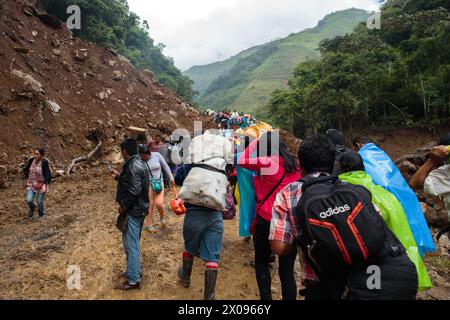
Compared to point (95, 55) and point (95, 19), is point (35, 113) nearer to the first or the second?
point (95, 55)

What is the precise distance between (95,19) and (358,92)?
19.0m

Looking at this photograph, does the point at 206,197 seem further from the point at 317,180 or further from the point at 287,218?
the point at 317,180

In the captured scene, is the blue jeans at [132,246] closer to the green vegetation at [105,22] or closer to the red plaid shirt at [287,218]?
the red plaid shirt at [287,218]

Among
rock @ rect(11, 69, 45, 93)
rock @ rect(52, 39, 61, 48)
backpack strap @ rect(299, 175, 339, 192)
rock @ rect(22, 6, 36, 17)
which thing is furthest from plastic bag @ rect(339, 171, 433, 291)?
rock @ rect(22, 6, 36, 17)

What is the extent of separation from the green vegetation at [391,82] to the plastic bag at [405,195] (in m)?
20.9

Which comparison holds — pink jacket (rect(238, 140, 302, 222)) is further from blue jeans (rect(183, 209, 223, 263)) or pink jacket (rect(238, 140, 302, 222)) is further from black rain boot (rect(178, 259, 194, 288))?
black rain boot (rect(178, 259, 194, 288))

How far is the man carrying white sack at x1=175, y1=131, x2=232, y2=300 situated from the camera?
292cm

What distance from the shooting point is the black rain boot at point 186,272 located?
3406mm

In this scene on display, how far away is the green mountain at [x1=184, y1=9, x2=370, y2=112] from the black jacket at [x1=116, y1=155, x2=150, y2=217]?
70.0 meters

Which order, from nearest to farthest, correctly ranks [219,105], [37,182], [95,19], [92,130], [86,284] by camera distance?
[86,284], [37,182], [92,130], [95,19], [219,105]

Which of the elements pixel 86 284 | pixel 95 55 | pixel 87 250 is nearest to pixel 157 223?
pixel 87 250

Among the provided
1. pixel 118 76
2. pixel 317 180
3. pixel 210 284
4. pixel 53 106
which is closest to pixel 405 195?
pixel 317 180

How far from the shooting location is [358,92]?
23.1 metres

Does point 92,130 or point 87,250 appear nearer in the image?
point 87,250
